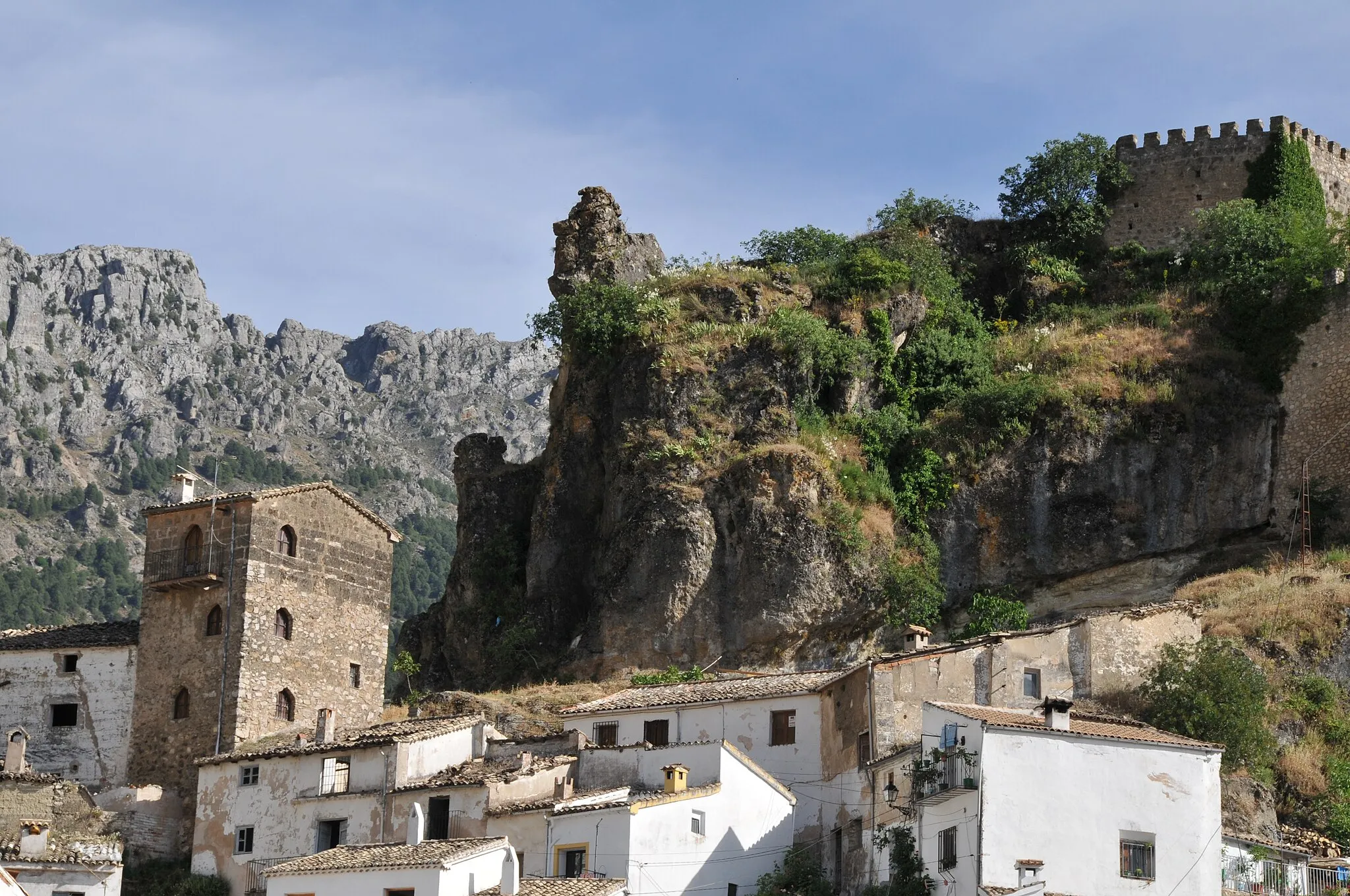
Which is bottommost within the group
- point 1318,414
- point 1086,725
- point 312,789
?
point 312,789

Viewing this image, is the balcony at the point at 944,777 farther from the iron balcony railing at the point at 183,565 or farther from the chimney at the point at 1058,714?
the iron balcony railing at the point at 183,565

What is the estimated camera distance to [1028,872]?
34156 mm

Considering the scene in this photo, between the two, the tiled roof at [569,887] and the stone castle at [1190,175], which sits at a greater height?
the stone castle at [1190,175]

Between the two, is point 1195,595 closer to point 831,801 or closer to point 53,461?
point 831,801

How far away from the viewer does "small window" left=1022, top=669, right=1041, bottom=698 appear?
45.2m

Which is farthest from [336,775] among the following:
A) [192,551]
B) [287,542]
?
[192,551]

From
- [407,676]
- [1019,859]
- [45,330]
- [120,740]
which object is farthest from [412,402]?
[1019,859]

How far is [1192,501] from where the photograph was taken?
2224 inches

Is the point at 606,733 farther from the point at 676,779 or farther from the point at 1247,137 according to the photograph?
the point at 1247,137

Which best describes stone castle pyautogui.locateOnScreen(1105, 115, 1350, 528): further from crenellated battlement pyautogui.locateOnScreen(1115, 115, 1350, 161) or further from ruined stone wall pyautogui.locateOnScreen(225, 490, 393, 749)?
ruined stone wall pyautogui.locateOnScreen(225, 490, 393, 749)

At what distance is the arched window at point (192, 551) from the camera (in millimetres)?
49812

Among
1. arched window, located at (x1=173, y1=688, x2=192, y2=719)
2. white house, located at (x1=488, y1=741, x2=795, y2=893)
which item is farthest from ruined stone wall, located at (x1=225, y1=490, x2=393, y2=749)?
white house, located at (x1=488, y1=741, x2=795, y2=893)

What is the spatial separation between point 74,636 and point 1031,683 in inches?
988

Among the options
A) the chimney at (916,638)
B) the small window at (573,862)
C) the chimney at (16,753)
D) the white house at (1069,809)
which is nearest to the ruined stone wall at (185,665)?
the chimney at (16,753)
